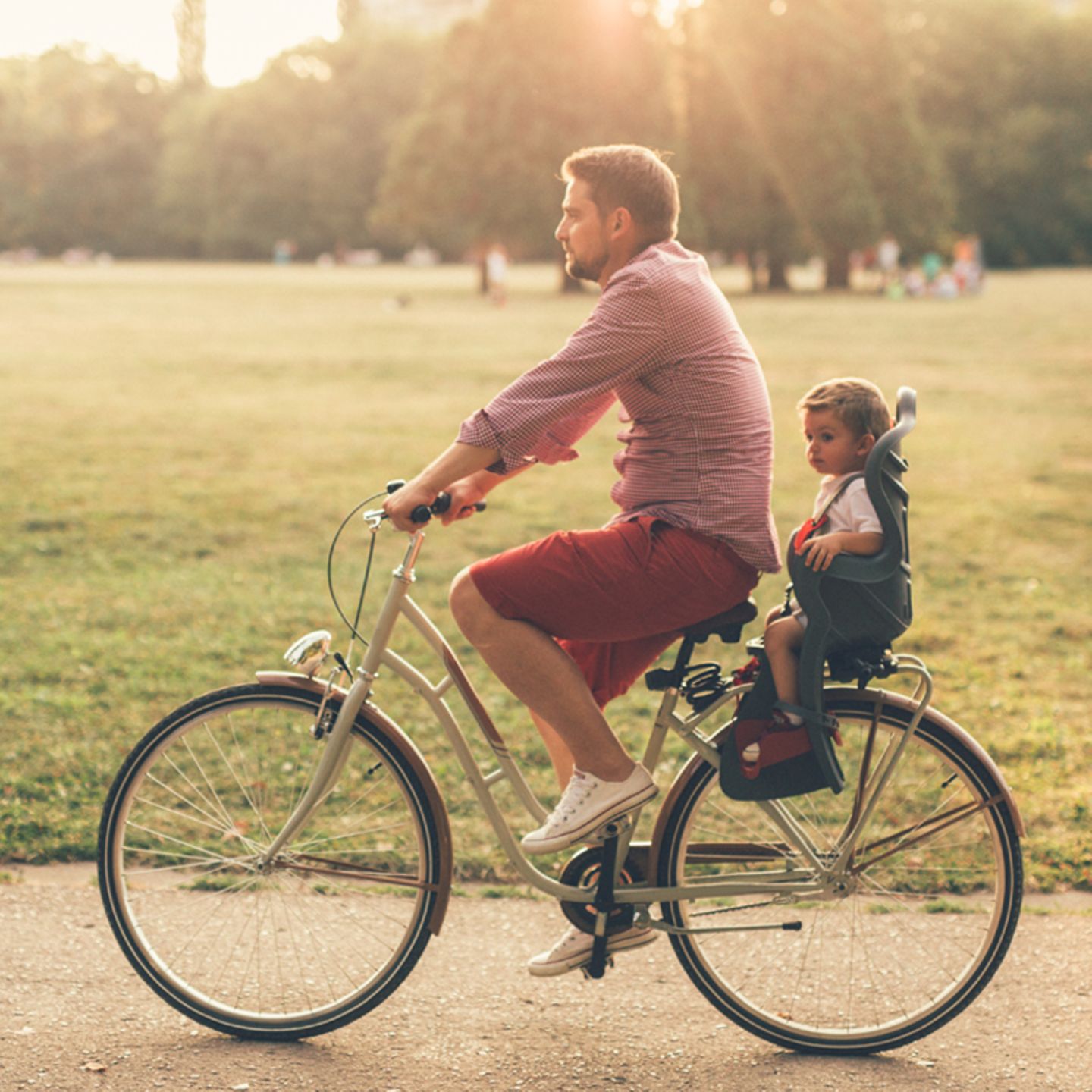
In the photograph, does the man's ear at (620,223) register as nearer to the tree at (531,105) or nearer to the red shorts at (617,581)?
the red shorts at (617,581)

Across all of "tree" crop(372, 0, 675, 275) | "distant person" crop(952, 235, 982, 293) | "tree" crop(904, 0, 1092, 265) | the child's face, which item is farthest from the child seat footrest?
"tree" crop(904, 0, 1092, 265)

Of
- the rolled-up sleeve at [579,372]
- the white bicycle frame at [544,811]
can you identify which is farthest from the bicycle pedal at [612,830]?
the rolled-up sleeve at [579,372]

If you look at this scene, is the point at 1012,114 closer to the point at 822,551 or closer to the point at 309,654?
the point at 822,551

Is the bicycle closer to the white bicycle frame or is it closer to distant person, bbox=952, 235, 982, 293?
the white bicycle frame

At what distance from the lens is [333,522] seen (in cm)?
1045

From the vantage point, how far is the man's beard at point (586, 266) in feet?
10.5

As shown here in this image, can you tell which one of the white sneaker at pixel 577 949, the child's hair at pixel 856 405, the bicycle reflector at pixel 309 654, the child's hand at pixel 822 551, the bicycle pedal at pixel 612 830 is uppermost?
the child's hair at pixel 856 405

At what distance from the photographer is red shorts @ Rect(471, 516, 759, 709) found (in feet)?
10.3

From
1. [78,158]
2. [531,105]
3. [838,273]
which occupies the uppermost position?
[78,158]

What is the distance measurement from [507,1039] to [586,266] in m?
1.78

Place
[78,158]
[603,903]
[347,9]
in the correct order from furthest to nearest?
[347,9] → [78,158] → [603,903]

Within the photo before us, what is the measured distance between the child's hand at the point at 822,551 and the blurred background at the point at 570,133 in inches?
1716

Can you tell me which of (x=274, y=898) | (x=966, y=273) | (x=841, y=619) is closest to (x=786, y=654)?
(x=841, y=619)

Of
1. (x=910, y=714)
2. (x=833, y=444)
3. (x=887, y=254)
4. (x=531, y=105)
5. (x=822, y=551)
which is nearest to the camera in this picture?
(x=822, y=551)
